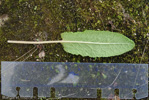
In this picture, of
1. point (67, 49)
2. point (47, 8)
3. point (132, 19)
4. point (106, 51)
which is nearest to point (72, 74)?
point (67, 49)

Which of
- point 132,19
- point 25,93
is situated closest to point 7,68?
point 25,93

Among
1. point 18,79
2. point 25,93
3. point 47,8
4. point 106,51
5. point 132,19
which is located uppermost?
point 47,8

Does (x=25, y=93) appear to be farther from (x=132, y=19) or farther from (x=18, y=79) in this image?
(x=132, y=19)

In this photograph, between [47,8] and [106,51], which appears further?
[47,8]

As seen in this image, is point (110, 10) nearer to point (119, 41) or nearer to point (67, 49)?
point (119, 41)

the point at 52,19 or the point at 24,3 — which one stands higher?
the point at 24,3

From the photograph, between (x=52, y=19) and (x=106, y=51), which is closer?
(x=106, y=51)
